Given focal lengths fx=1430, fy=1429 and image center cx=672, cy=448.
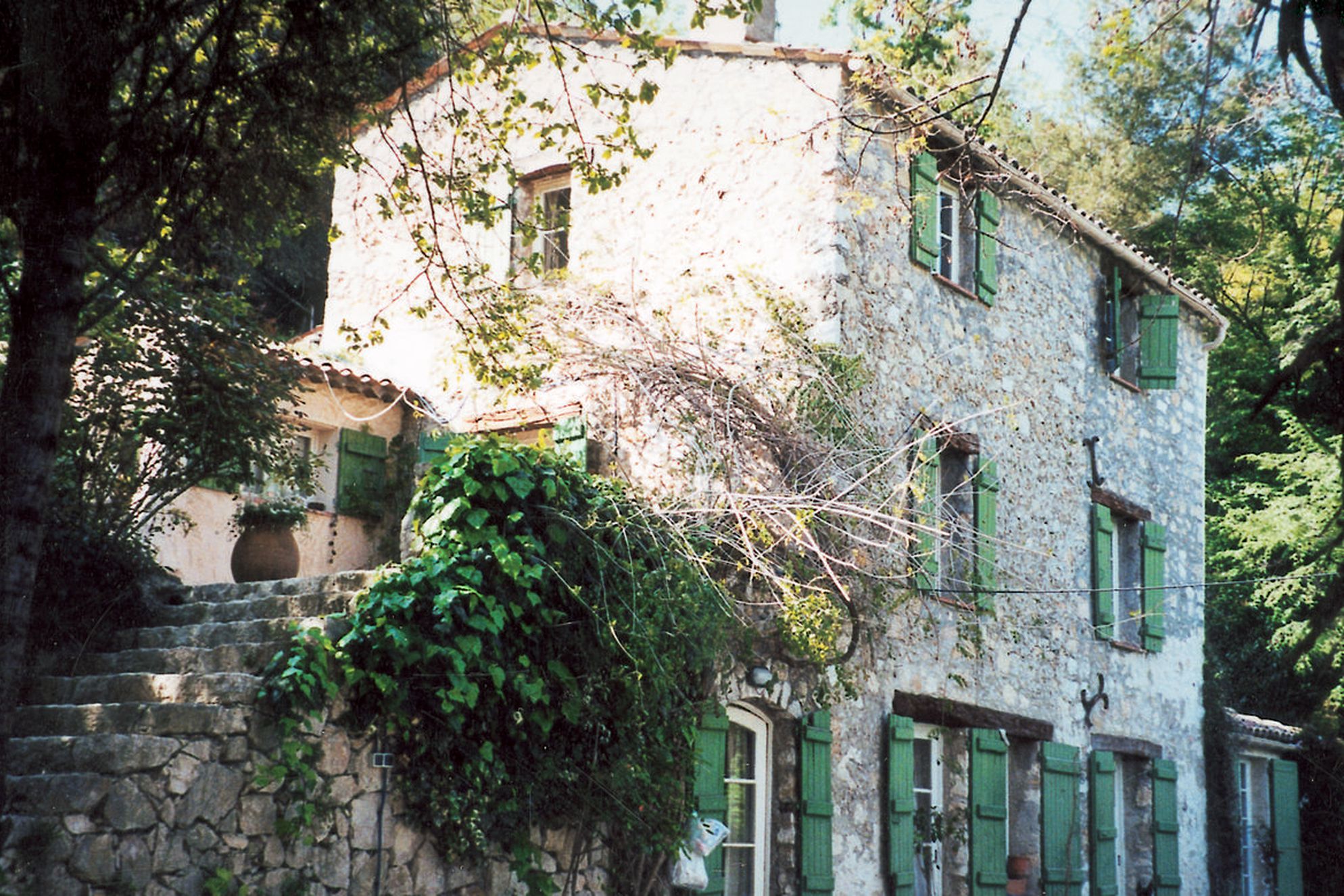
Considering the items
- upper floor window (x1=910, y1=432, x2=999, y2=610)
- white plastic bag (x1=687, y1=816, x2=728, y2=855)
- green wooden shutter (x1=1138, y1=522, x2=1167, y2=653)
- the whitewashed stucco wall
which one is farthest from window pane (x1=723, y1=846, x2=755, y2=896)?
green wooden shutter (x1=1138, y1=522, x2=1167, y2=653)

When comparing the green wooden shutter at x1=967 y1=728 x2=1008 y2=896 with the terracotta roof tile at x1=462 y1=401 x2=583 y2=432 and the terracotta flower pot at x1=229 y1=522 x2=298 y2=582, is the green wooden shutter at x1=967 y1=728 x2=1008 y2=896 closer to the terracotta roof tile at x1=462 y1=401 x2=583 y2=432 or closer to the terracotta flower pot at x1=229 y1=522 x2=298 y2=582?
the terracotta roof tile at x1=462 y1=401 x2=583 y2=432

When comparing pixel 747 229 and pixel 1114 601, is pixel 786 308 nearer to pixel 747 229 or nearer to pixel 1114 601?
pixel 747 229

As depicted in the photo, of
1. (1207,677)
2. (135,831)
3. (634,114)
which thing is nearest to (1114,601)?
(1207,677)

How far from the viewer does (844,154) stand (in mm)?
9922

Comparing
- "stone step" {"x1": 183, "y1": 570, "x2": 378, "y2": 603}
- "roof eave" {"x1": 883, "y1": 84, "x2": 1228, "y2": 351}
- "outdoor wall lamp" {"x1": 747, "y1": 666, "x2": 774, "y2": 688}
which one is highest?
"roof eave" {"x1": 883, "y1": 84, "x2": 1228, "y2": 351}

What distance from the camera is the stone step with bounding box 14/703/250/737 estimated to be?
5.87 m

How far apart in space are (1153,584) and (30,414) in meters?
10.5

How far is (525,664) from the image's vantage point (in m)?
6.96

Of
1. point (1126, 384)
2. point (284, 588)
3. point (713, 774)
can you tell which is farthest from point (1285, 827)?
point (284, 588)

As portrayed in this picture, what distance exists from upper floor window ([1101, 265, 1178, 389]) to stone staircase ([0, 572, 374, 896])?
833cm

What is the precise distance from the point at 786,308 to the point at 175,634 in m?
4.44

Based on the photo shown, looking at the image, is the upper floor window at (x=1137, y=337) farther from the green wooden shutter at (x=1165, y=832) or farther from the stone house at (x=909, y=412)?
the green wooden shutter at (x=1165, y=832)

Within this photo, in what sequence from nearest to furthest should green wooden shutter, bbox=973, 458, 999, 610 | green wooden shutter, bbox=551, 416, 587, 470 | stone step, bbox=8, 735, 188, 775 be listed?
stone step, bbox=8, 735, 188, 775, green wooden shutter, bbox=551, 416, 587, 470, green wooden shutter, bbox=973, 458, 999, 610

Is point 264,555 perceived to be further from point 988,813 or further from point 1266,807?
point 1266,807
